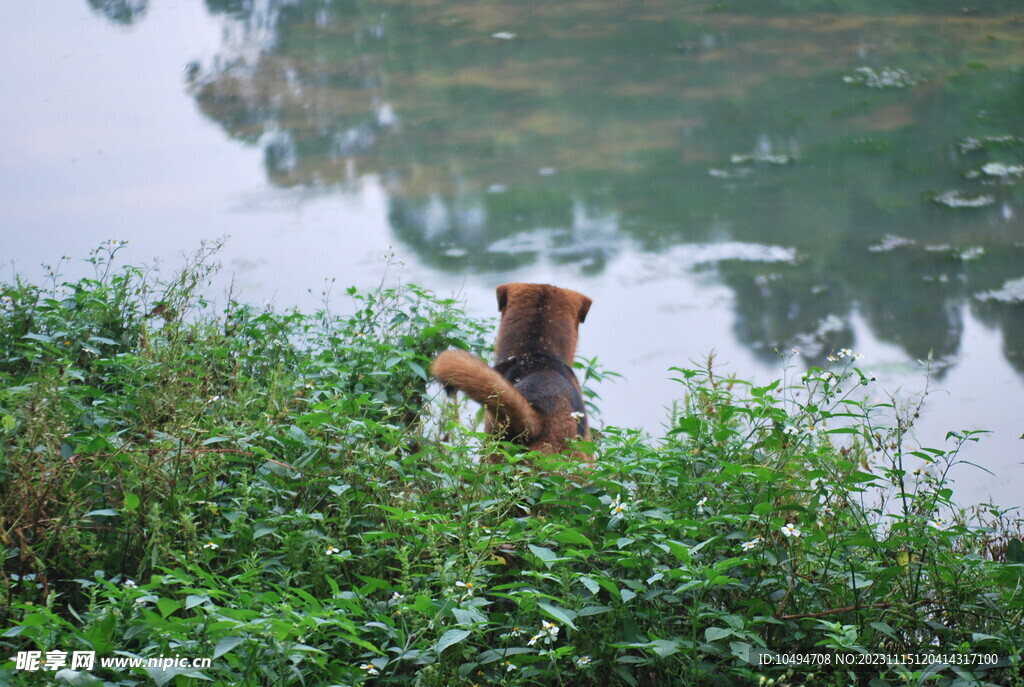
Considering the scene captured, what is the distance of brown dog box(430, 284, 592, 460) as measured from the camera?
7.10ft

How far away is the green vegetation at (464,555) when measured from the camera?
1.46 metres

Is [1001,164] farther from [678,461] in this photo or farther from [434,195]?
[678,461]

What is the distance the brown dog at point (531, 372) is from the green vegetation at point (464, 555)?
0.45ft

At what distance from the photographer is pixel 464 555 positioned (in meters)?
1.64

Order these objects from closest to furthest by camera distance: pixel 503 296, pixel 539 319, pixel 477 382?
pixel 477 382, pixel 539 319, pixel 503 296

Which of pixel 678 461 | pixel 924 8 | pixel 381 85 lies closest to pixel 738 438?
pixel 678 461

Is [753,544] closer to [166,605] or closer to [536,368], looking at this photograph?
[166,605]

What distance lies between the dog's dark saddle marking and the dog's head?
0.18 ft

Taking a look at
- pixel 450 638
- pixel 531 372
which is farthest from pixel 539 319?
pixel 450 638

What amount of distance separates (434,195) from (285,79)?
2.35 m

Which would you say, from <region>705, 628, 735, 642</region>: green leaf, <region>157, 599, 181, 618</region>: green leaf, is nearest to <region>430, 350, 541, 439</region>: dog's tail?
Answer: <region>705, 628, 735, 642</region>: green leaf

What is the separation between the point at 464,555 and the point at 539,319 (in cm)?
147

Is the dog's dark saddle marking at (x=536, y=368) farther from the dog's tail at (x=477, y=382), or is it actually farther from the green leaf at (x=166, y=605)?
the green leaf at (x=166, y=605)

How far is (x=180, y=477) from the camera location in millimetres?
2023
